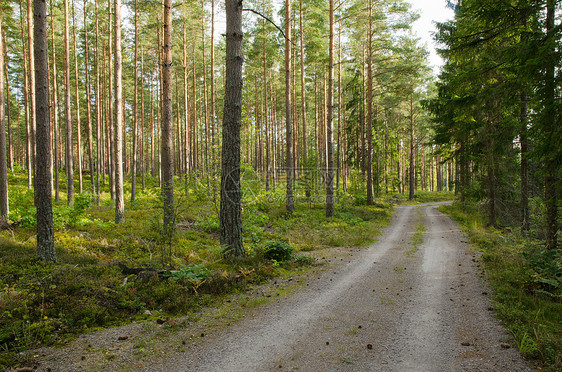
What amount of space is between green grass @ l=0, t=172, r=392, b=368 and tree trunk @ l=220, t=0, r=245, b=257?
0.71m

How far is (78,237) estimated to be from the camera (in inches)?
379

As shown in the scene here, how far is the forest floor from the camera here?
3.68 m

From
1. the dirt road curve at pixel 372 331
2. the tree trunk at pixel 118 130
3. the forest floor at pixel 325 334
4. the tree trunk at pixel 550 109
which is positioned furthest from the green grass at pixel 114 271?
the tree trunk at pixel 550 109

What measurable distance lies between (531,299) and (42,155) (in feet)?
35.9

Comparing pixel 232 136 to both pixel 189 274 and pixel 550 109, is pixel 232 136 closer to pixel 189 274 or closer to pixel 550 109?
pixel 189 274

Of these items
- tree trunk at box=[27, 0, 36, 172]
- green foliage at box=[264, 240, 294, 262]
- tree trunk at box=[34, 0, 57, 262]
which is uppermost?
tree trunk at box=[27, 0, 36, 172]

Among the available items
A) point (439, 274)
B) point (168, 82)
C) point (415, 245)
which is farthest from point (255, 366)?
point (168, 82)

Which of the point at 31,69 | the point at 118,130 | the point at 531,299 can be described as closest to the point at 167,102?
the point at 118,130

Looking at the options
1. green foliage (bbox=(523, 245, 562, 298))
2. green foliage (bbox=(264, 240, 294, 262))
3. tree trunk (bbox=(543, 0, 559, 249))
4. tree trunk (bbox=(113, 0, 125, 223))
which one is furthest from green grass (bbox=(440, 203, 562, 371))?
tree trunk (bbox=(113, 0, 125, 223))

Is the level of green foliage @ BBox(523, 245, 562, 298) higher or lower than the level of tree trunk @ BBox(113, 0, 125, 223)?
lower

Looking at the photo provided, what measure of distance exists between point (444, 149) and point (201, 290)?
70.0ft

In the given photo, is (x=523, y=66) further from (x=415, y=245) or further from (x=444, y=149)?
(x=444, y=149)

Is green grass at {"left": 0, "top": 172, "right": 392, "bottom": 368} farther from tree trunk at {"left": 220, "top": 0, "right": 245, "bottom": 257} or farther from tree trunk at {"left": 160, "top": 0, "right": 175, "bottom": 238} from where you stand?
tree trunk at {"left": 160, "top": 0, "right": 175, "bottom": 238}

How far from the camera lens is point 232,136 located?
770cm
